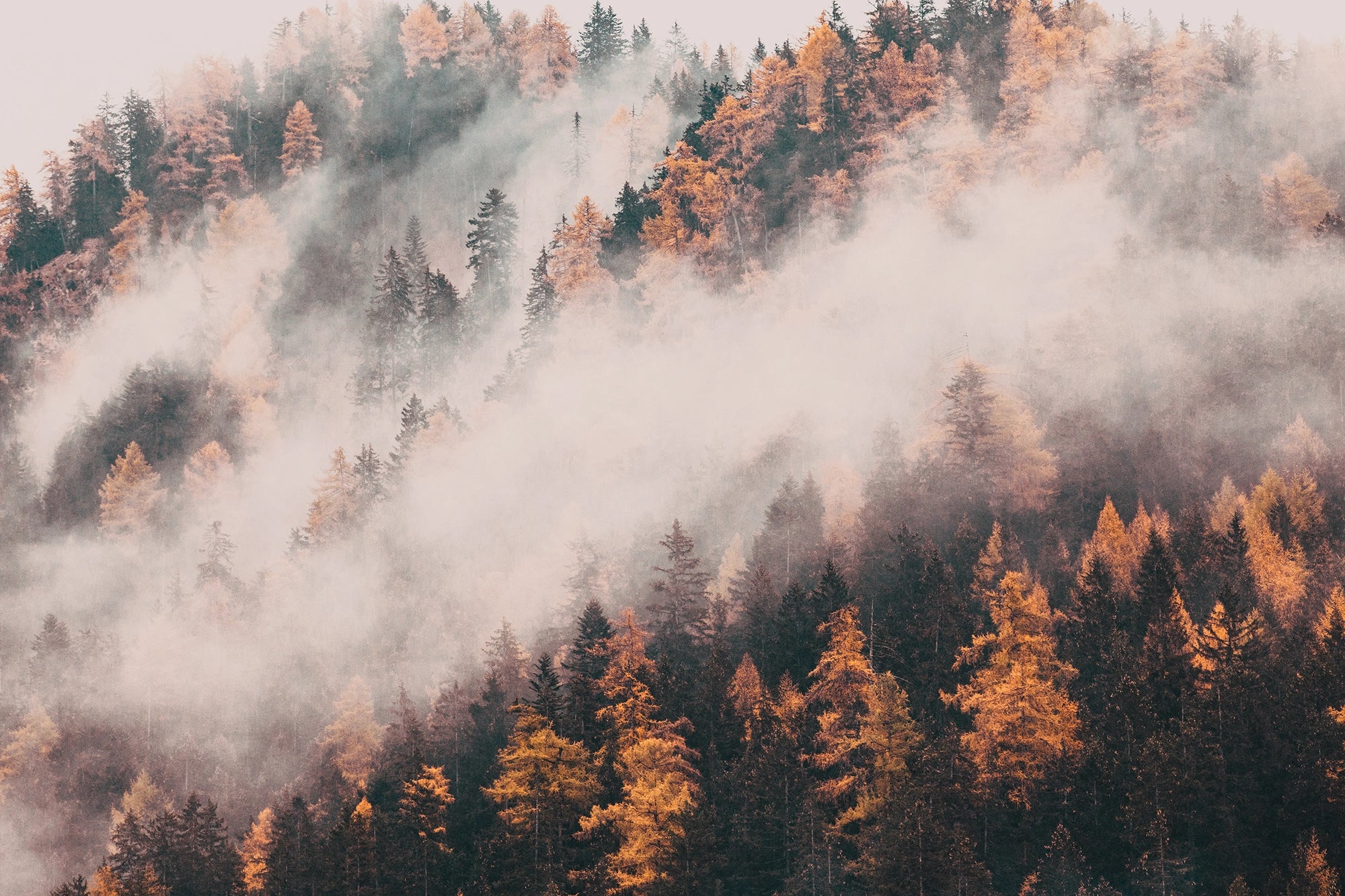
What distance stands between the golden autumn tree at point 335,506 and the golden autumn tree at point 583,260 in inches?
1184

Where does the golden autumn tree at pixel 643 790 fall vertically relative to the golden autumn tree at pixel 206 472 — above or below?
above

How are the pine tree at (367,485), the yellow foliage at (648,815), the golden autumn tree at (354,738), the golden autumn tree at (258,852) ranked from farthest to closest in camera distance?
1. the pine tree at (367,485)
2. the golden autumn tree at (354,738)
3. the golden autumn tree at (258,852)
4. the yellow foliage at (648,815)

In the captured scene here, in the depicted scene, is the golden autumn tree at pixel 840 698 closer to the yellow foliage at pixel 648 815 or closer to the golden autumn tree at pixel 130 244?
the yellow foliage at pixel 648 815

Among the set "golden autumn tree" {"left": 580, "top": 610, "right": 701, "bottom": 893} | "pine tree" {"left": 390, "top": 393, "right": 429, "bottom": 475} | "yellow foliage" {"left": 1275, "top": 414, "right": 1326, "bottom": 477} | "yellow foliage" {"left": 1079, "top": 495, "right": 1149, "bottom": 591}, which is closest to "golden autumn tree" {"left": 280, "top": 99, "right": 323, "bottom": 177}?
"pine tree" {"left": 390, "top": 393, "right": 429, "bottom": 475}

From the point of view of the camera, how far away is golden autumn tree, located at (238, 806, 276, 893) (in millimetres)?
67750

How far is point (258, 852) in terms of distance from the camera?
245 ft

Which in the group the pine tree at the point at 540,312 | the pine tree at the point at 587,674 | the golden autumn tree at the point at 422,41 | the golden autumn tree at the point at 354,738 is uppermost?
the golden autumn tree at the point at 422,41

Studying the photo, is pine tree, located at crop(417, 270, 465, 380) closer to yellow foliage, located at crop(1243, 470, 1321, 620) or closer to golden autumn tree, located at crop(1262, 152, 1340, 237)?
golden autumn tree, located at crop(1262, 152, 1340, 237)

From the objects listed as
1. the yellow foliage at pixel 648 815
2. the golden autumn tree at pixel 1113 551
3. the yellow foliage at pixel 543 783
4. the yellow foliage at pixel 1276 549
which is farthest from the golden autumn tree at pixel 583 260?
the yellow foliage at pixel 648 815

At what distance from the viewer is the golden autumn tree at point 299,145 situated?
547ft

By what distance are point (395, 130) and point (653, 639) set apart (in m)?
115

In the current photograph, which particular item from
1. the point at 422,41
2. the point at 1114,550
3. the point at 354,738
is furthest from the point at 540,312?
the point at 1114,550

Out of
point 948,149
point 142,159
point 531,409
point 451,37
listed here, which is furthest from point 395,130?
point 948,149

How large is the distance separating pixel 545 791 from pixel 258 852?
22.0m
